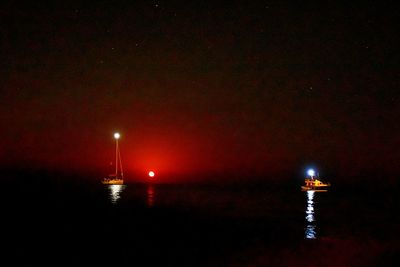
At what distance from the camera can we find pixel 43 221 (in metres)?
54.8

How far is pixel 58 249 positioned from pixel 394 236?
32.5 metres

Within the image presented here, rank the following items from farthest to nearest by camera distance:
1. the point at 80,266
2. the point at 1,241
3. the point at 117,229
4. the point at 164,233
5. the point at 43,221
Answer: the point at 43,221 → the point at 117,229 → the point at 164,233 → the point at 1,241 → the point at 80,266

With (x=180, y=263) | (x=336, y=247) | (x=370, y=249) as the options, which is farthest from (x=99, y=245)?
(x=370, y=249)

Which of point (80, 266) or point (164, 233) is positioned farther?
point (164, 233)

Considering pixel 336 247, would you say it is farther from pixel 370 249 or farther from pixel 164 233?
pixel 164 233

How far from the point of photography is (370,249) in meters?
34.5

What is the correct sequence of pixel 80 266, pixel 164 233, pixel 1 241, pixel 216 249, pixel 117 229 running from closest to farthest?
pixel 80 266
pixel 216 249
pixel 1 241
pixel 164 233
pixel 117 229

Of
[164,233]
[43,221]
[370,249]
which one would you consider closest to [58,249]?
[164,233]

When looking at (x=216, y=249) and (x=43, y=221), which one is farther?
(x=43, y=221)

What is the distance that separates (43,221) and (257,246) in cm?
3128

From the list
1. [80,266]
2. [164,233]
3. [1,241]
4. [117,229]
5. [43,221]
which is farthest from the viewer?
[43,221]

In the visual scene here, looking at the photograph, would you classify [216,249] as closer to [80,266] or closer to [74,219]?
[80,266]

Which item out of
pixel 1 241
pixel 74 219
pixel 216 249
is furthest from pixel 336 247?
pixel 74 219

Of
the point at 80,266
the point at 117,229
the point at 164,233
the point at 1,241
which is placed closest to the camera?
the point at 80,266
